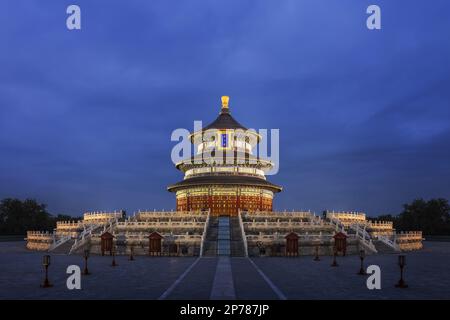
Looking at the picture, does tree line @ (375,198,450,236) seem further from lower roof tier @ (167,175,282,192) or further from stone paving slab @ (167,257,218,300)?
stone paving slab @ (167,257,218,300)

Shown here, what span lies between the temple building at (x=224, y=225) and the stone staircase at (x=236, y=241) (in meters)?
0.09

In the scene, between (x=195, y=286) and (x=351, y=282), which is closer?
(x=195, y=286)

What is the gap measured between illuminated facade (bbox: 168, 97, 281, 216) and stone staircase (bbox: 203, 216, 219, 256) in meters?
18.0

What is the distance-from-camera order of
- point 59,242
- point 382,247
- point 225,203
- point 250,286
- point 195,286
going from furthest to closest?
point 225,203 < point 59,242 < point 382,247 < point 250,286 < point 195,286

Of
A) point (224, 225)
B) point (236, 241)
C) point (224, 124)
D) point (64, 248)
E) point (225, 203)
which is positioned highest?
point (224, 124)

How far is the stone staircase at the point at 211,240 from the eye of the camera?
39031 millimetres

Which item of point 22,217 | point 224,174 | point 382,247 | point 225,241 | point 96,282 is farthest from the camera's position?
point 22,217

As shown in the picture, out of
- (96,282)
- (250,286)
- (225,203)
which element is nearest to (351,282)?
(250,286)

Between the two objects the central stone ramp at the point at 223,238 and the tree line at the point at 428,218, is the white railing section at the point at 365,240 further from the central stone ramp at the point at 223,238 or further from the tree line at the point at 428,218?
the tree line at the point at 428,218

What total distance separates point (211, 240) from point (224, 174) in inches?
1172

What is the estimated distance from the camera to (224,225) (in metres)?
48.2

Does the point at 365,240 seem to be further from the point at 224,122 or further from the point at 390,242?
the point at 224,122

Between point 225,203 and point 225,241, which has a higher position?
point 225,203
